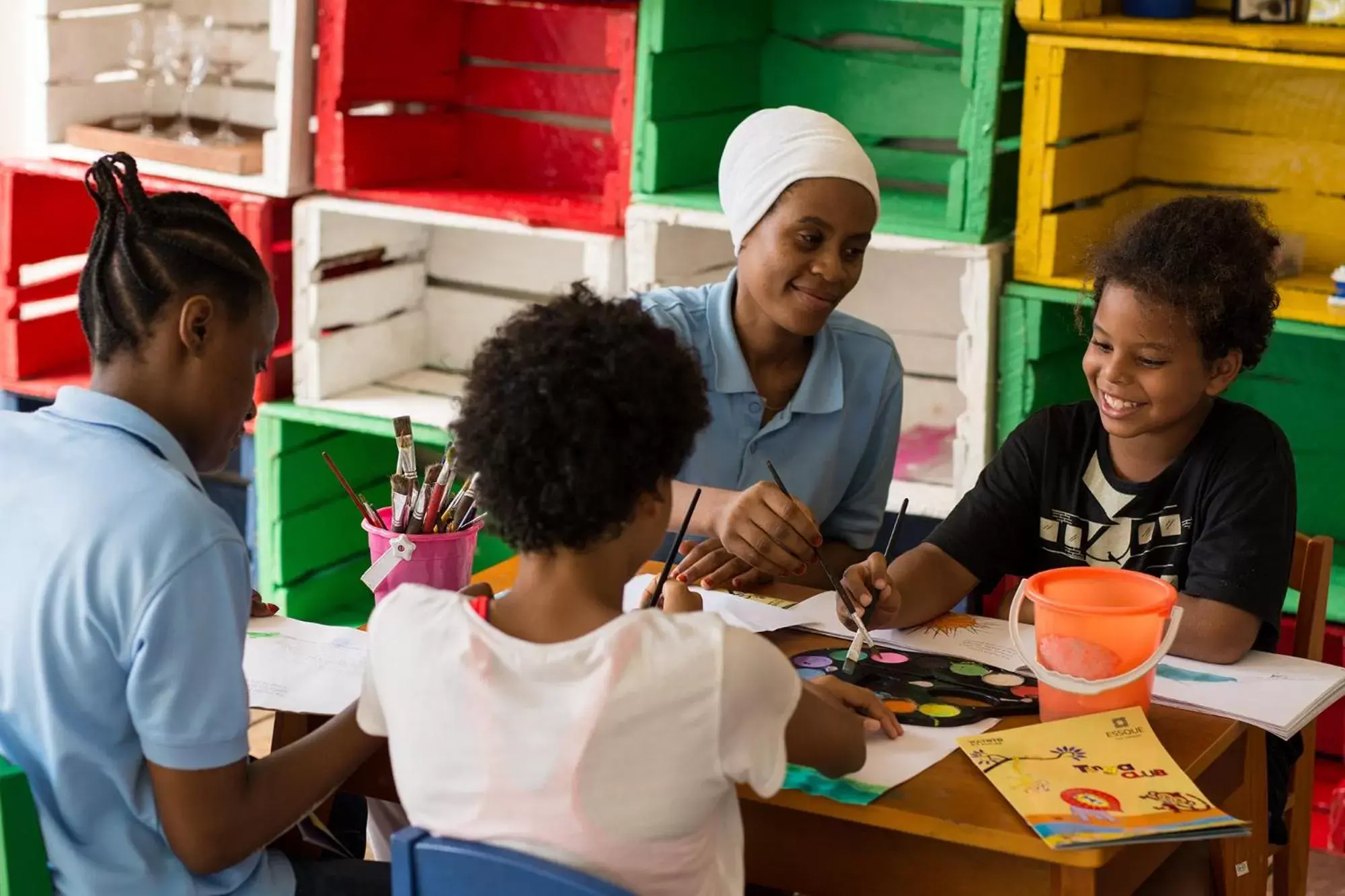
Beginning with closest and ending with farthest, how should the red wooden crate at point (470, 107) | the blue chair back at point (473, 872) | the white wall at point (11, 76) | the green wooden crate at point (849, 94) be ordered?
the blue chair back at point (473, 872)
the green wooden crate at point (849, 94)
the red wooden crate at point (470, 107)
the white wall at point (11, 76)

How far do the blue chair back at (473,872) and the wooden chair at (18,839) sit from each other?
0.95 ft

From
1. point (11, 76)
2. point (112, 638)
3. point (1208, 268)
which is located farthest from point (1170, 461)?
point (11, 76)

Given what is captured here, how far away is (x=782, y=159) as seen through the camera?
2049 mm

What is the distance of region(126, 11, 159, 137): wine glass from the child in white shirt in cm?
225

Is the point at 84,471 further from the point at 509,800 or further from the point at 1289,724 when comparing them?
the point at 1289,724

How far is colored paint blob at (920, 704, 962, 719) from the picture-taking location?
1542 mm

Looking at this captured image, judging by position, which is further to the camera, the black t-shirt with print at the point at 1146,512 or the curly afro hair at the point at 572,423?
the black t-shirt with print at the point at 1146,512

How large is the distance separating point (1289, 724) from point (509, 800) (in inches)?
30.9

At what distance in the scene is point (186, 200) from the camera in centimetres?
151

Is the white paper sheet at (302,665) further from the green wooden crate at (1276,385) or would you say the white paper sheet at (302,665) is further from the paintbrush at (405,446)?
the green wooden crate at (1276,385)

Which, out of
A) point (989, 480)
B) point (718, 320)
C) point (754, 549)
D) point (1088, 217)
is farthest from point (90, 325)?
point (1088, 217)

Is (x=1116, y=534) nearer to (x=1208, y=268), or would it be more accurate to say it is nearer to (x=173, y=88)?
(x=1208, y=268)

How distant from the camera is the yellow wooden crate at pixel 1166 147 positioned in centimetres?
253

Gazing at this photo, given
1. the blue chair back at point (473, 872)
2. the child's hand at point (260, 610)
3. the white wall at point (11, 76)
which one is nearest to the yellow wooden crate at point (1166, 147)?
the child's hand at point (260, 610)
